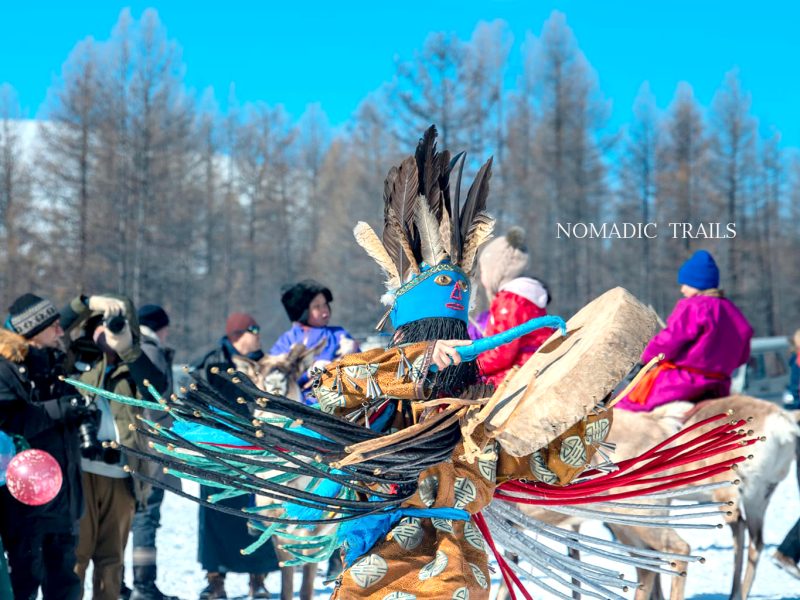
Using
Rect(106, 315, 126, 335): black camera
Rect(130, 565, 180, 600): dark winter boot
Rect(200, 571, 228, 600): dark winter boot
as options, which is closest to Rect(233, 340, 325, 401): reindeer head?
Rect(106, 315, 126, 335): black camera

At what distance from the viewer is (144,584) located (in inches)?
233

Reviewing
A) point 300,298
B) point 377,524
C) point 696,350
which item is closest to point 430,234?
point 377,524

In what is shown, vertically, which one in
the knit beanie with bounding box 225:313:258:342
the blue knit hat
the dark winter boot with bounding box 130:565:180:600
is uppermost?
the blue knit hat

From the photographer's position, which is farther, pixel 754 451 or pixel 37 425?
pixel 754 451

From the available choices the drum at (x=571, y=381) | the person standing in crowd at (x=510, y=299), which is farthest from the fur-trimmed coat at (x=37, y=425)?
the drum at (x=571, y=381)

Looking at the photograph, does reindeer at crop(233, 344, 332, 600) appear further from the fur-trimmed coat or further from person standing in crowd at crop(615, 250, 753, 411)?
person standing in crowd at crop(615, 250, 753, 411)

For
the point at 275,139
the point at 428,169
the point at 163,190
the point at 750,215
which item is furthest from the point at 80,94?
the point at 750,215

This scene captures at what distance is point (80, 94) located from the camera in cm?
2261

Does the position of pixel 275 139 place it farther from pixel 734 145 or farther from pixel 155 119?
pixel 734 145

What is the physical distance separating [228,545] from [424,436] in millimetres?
4226

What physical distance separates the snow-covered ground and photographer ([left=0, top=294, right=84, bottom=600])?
1.53 m

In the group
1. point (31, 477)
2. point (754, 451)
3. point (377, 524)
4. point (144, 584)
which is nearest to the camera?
point (377, 524)

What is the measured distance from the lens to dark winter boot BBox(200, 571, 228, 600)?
249 inches

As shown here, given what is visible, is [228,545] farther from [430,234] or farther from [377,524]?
[430,234]
